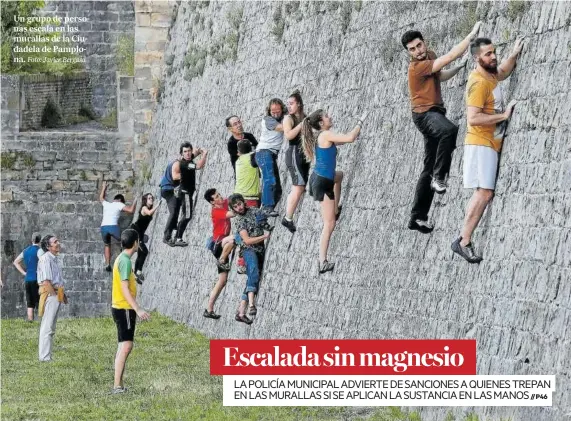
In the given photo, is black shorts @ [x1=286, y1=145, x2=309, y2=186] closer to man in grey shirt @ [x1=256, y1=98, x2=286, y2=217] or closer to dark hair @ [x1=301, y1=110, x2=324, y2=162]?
dark hair @ [x1=301, y1=110, x2=324, y2=162]

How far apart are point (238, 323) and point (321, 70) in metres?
3.92

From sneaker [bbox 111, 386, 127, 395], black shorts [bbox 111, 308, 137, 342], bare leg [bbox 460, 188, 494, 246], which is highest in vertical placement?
bare leg [bbox 460, 188, 494, 246]

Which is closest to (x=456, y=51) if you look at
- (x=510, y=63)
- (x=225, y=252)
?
(x=510, y=63)

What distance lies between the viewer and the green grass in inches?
563

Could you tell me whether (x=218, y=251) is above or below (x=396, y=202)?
below

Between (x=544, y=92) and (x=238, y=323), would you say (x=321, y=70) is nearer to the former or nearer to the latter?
(x=238, y=323)

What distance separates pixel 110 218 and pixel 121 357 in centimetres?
1491

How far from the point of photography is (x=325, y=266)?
16.7 m

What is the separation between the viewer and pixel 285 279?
60.4ft

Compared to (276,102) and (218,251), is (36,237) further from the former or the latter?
(276,102)

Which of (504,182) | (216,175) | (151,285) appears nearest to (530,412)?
(504,182)

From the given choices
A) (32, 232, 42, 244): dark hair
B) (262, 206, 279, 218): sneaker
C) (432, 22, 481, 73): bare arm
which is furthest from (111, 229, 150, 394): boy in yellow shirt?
(32, 232, 42, 244): dark hair

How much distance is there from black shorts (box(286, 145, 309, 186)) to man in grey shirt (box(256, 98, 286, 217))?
108 centimetres

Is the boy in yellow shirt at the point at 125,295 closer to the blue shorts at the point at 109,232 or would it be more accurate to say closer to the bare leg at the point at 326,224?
the bare leg at the point at 326,224
